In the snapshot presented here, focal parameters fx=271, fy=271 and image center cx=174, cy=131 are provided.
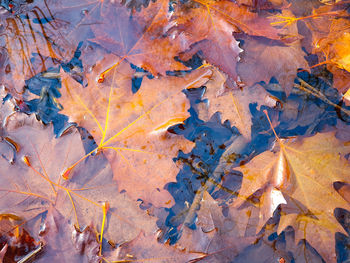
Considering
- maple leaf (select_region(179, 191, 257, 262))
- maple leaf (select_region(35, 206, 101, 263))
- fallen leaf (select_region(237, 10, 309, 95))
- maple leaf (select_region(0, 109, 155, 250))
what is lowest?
maple leaf (select_region(179, 191, 257, 262))

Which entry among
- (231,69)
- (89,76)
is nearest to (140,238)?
(89,76)

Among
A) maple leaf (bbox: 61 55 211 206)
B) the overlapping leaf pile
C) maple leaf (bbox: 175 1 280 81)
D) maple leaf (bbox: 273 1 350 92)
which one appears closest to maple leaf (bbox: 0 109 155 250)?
the overlapping leaf pile

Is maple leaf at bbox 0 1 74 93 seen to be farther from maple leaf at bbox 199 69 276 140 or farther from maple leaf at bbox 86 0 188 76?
maple leaf at bbox 199 69 276 140

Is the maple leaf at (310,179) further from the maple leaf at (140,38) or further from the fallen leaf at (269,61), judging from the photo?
the maple leaf at (140,38)

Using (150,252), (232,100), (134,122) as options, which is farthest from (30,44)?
(150,252)

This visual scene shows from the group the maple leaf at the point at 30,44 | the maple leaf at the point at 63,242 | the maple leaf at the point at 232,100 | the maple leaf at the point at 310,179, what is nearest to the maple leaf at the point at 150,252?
the maple leaf at the point at 63,242

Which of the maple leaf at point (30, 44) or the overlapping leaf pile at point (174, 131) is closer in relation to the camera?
the overlapping leaf pile at point (174, 131)
